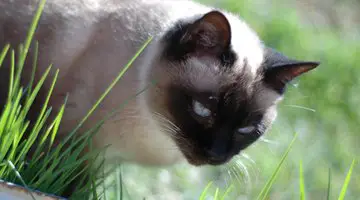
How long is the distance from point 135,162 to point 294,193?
90 cm

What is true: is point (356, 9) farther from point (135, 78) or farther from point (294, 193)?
point (135, 78)

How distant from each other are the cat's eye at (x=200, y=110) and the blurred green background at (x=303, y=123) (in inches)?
13.5

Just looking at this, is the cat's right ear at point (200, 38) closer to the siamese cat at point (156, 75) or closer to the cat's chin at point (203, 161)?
the siamese cat at point (156, 75)

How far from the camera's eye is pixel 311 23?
4387 mm

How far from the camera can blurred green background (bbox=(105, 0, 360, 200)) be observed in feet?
8.82

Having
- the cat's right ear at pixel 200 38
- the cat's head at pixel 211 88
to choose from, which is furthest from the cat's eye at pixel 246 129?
the cat's right ear at pixel 200 38

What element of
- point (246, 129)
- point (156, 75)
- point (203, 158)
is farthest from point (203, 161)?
point (156, 75)

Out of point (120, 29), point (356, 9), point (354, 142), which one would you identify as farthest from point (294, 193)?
point (356, 9)

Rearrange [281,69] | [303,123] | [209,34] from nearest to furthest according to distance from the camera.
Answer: [209,34] → [281,69] → [303,123]

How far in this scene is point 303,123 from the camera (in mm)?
3365

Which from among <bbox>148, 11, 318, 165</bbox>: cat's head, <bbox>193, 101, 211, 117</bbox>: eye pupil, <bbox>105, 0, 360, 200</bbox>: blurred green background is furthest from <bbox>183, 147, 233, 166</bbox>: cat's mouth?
<bbox>105, 0, 360, 200</bbox>: blurred green background

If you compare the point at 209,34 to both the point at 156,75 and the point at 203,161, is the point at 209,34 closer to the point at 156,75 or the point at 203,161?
the point at 156,75

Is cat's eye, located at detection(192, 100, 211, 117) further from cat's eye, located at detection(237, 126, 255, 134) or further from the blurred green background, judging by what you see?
the blurred green background

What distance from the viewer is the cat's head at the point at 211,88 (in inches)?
79.1
